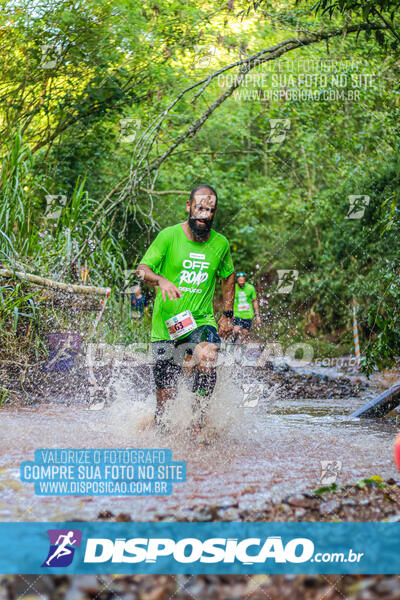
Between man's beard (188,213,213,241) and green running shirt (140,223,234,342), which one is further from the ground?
man's beard (188,213,213,241)

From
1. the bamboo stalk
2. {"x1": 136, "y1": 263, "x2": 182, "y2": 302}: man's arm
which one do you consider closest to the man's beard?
{"x1": 136, "y1": 263, "x2": 182, "y2": 302}: man's arm

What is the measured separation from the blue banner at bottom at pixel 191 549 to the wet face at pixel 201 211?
109 inches

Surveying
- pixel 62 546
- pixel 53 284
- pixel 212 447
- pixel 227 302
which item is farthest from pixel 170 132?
pixel 62 546

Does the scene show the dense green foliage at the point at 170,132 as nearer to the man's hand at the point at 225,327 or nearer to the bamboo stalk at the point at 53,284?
the bamboo stalk at the point at 53,284

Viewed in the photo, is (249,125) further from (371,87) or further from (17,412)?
(17,412)

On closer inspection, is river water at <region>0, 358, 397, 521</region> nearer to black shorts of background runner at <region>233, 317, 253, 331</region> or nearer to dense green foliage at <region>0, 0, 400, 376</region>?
dense green foliage at <region>0, 0, 400, 376</region>

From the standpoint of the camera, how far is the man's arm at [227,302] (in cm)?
598

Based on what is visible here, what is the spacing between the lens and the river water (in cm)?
370

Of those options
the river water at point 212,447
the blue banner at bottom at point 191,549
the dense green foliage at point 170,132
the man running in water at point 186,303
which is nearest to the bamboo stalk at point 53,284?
the dense green foliage at point 170,132

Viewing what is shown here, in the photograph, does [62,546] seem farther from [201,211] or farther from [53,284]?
[53,284]

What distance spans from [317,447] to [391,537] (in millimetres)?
2412

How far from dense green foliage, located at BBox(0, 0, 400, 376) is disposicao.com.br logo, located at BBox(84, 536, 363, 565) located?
4.74 m

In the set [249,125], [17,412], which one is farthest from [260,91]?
[17,412]

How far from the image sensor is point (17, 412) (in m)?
7.01
